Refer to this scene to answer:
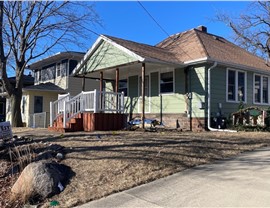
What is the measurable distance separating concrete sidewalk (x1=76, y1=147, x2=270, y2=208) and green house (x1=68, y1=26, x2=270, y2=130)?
7331 mm

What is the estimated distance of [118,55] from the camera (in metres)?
15.0

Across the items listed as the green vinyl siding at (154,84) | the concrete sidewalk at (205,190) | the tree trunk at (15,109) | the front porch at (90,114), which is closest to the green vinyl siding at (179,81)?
the green vinyl siding at (154,84)

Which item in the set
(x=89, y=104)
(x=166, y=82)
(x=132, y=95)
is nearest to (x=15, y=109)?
(x=132, y=95)

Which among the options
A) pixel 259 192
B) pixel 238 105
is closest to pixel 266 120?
pixel 238 105

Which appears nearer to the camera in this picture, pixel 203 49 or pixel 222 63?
pixel 222 63

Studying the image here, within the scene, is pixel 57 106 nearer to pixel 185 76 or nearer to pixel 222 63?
pixel 185 76

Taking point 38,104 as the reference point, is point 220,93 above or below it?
above

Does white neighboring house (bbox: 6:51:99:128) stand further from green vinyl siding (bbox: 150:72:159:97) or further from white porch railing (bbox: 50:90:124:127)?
white porch railing (bbox: 50:90:124:127)

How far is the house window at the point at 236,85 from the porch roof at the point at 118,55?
2.80 meters

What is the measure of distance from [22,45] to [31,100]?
247 inches

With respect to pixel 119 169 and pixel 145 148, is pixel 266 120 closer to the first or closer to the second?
pixel 145 148

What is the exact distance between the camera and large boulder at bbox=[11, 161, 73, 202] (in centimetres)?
530

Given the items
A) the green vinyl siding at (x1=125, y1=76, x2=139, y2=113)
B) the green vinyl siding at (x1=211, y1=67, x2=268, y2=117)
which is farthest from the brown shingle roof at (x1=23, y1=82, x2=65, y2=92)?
the green vinyl siding at (x1=211, y1=67, x2=268, y2=117)

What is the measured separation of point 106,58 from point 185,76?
4.35 metres
